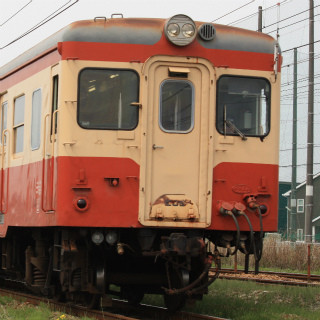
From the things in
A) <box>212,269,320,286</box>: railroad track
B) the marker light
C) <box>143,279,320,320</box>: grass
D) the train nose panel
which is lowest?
<box>143,279,320,320</box>: grass

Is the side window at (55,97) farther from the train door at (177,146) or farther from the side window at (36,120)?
the train door at (177,146)

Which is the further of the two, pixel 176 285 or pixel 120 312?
pixel 120 312

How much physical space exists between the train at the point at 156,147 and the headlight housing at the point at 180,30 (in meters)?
0.02

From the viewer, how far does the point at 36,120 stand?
1095 centimetres

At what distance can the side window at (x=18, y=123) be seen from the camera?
456 inches

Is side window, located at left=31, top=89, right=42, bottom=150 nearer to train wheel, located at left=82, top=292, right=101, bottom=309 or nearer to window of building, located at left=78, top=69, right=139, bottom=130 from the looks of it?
window of building, located at left=78, top=69, right=139, bottom=130

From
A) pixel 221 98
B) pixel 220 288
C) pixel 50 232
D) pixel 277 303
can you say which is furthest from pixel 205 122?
pixel 220 288

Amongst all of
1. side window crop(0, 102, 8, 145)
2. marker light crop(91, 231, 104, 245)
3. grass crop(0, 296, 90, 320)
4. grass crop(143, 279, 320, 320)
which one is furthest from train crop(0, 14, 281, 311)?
side window crop(0, 102, 8, 145)

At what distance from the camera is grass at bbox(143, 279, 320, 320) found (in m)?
11.0

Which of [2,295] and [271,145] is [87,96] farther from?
[2,295]

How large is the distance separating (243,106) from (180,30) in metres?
1.21

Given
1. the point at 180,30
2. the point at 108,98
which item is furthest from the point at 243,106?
the point at 108,98

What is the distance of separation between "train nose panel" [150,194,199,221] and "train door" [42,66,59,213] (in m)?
1.24

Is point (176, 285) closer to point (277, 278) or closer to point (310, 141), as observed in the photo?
point (277, 278)
